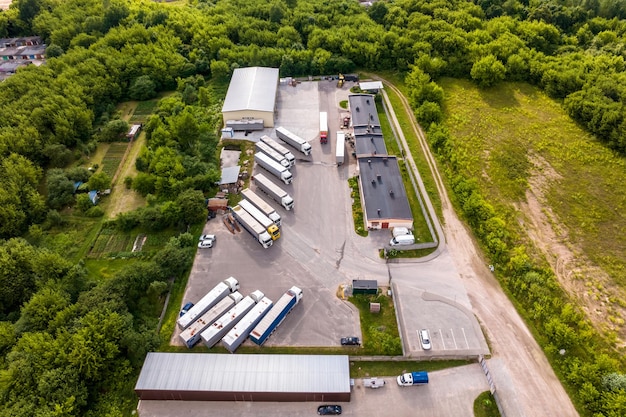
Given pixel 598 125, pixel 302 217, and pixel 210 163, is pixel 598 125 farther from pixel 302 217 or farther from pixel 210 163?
pixel 210 163

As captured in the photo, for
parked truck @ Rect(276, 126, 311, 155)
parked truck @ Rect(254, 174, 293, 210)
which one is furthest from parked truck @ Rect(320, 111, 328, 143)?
parked truck @ Rect(254, 174, 293, 210)

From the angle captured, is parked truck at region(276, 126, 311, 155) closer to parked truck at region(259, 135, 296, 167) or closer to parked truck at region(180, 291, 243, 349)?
parked truck at region(259, 135, 296, 167)

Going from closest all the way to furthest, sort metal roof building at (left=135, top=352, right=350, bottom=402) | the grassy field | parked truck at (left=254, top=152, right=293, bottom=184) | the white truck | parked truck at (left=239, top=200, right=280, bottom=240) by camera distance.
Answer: metal roof building at (left=135, top=352, right=350, bottom=402)
the grassy field
parked truck at (left=239, top=200, right=280, bottom=240)
the white truck
parked truck at (left=254, top=152, right=293, bottom=184)

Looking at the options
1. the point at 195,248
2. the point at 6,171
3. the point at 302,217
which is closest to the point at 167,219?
the point at 195,248

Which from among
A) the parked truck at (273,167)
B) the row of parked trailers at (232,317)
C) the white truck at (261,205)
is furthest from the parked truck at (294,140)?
the row of parked trailers at (232,317)

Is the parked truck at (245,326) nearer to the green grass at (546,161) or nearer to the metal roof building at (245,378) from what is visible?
the metal roof building at (245,378)

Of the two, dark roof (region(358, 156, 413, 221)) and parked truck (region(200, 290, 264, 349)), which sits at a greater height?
dark roof (region(358, 156, 413, 221))

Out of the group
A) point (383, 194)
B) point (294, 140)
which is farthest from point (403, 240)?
point (294, 140)
